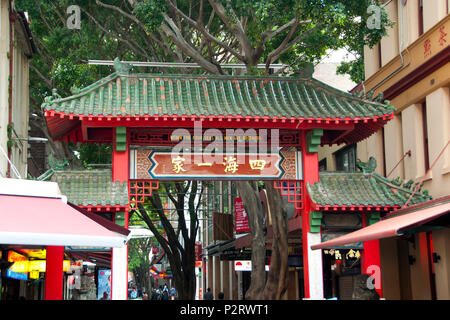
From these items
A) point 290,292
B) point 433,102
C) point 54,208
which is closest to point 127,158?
point 54,208

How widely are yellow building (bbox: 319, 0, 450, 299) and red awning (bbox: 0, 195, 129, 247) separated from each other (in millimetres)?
8965

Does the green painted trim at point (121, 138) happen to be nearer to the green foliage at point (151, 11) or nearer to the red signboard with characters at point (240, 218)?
the green foliage at point (151, 11)

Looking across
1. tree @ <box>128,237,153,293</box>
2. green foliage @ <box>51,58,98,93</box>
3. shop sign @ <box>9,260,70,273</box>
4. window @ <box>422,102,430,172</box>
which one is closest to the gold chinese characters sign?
shop sign @ <box>9,260,70,273</box>

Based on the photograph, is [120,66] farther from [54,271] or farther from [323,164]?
[323,164]

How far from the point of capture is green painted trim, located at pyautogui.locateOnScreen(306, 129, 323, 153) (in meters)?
17.2

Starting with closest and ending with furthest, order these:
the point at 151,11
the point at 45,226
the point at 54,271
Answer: the point at 45,226 < the point at 54,271 < the point at 151,11

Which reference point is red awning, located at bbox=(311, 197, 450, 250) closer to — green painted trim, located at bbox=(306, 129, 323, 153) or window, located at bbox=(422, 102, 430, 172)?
green painted trim, located at bbox=(306, 129, 323, 153)

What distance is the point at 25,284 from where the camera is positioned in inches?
920

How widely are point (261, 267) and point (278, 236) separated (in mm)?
1702

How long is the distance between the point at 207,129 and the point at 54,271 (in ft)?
16.6

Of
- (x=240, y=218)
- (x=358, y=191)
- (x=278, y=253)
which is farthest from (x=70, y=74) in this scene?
(x=358, y=191)

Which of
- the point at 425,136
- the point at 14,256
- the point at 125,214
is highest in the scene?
the point at 425,136

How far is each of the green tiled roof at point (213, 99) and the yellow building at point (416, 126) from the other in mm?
1890

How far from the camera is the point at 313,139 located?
17.2 metres
